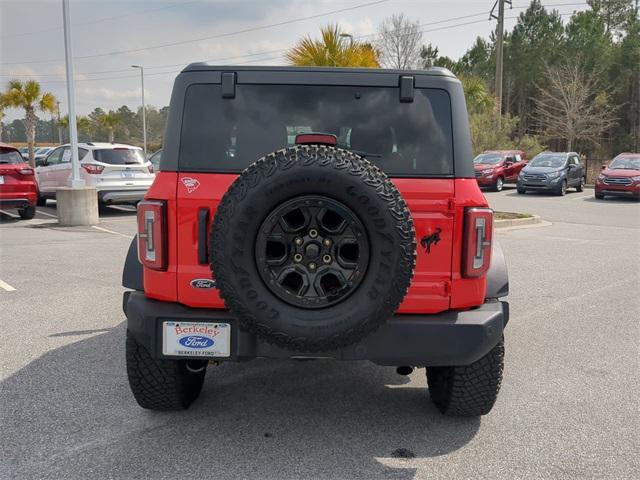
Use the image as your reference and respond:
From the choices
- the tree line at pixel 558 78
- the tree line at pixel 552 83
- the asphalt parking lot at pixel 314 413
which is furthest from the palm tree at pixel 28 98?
the asphalt parking lot at pixel 314 413

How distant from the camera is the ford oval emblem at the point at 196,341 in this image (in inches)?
120

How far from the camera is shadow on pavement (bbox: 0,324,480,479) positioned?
3037 millimetres

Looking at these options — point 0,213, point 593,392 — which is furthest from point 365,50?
point 593,392

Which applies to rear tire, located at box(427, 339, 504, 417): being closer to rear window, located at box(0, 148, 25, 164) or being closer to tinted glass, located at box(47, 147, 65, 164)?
rear window, located at box(0, 148, 25, 164)

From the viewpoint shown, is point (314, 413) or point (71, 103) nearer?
point (314, 413)

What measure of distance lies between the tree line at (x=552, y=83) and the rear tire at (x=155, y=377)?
2517cm

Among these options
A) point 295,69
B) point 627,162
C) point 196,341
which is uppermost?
point 295,69

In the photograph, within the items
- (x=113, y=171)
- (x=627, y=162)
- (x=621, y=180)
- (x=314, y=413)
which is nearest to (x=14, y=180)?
(x=113, y=171)

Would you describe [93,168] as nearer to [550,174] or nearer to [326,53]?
[326,53]

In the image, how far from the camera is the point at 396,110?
10.6 ft

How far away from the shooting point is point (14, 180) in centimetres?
1259

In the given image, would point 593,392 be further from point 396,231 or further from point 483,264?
point 396,231

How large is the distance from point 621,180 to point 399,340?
20297 mm

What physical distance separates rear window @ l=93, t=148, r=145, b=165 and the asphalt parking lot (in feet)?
26.6
